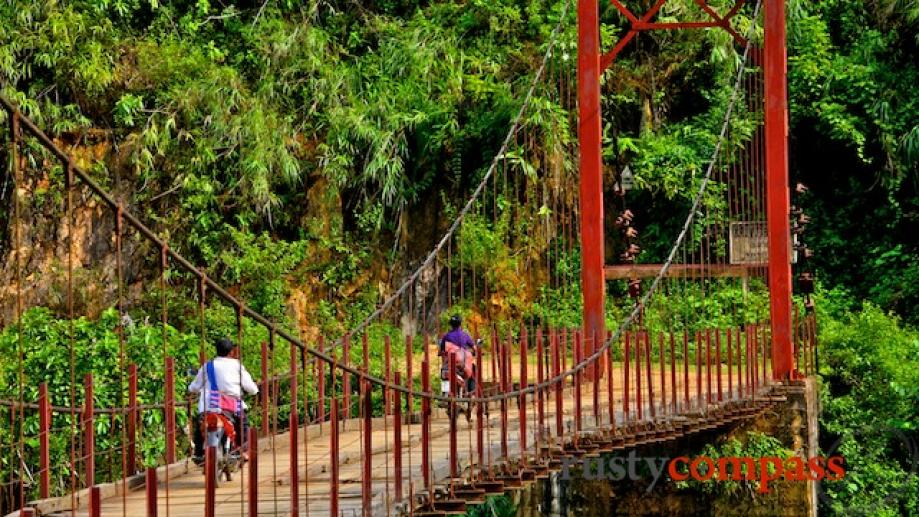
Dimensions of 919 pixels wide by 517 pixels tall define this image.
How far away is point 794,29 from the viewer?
627 inches

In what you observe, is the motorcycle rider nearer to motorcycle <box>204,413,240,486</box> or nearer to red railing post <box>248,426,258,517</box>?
motorcycle <box>204,413,240,486</box>

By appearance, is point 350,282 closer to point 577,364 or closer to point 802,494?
point 802,494

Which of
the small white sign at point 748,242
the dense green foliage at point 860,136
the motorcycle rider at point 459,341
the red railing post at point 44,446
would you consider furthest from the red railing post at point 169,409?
the dense green foliage at point 860,136

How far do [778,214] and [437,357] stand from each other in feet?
8.12

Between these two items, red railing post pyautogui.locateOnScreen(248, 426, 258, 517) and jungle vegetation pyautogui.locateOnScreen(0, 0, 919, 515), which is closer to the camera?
red railing post pyautogui.locateOnScreen(248, 426, 258, 517)

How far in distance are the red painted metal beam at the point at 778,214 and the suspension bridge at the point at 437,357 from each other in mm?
12

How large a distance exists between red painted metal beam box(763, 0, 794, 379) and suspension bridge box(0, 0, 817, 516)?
12 mm

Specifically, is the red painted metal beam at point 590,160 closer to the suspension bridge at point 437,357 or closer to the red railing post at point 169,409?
the suspension bridge at point 437,357

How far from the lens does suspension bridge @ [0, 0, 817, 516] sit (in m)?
6.75

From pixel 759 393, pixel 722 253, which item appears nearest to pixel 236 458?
pixel 759 393

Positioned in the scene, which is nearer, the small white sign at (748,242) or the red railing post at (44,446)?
the red railing post at (44,446)

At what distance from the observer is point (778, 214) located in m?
11.6

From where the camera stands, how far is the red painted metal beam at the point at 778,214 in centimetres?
1157

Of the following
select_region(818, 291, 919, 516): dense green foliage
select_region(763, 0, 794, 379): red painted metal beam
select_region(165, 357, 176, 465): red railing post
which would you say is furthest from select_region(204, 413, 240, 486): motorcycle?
select_region(818, 291, 919, 516): dense green foliage
